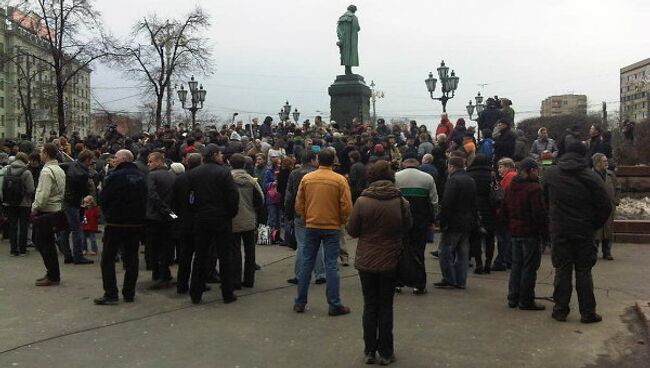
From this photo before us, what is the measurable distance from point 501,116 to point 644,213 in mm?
4270

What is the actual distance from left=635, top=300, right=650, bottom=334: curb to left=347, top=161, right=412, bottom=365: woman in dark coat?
9.62ft

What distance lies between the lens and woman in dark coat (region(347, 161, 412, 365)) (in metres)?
5.34

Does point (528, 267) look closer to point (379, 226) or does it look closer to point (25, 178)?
point (379, 226)

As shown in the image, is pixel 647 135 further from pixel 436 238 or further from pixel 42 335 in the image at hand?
pixel 42 335

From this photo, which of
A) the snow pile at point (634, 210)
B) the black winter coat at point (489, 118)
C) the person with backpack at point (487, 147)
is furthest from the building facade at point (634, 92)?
the person with backpack at point (487, 147)

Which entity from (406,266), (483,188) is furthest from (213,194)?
(483,188)

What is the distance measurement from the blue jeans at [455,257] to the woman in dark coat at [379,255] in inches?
116

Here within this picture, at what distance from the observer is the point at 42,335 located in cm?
625

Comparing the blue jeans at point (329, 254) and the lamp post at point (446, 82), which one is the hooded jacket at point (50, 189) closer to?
the blue jeans at point (329, 254)

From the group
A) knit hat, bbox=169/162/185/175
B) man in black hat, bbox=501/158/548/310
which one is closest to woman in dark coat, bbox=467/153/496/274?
man in black hat, bbox=501/158/548/310

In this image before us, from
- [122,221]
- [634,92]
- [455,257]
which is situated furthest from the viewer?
[634,92]

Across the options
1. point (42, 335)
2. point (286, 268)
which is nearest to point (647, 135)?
point (286, 268)

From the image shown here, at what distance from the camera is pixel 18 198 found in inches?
431

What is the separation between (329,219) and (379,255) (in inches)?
61.4
